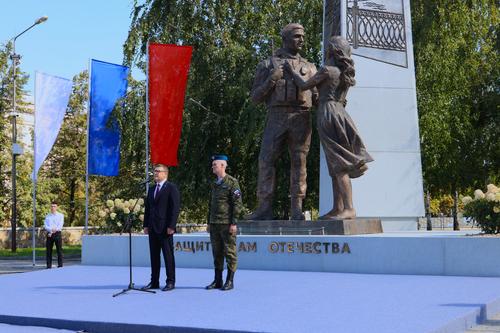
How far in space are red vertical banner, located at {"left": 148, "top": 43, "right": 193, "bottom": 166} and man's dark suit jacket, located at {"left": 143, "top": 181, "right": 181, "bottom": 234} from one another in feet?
33.2

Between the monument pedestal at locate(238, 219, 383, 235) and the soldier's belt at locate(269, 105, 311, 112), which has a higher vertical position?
the soldier's belt at locate(269, 105, 311, 112)

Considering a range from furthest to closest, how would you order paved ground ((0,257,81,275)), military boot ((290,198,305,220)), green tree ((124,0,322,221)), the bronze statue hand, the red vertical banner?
green tree ((124,0,322,221))
the red vertical banner
paved ground ((0,257,81,275))
military boot ((290,198,305,220))
the bronze statue hand

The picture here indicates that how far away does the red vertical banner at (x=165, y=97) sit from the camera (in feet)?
65.2

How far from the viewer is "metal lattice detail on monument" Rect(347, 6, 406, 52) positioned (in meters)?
16.6

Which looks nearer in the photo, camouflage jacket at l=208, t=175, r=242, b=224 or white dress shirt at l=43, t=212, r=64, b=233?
camouflage jacket at l=208, t=175, r=242, b=224

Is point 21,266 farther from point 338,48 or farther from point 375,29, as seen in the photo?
point 338,48

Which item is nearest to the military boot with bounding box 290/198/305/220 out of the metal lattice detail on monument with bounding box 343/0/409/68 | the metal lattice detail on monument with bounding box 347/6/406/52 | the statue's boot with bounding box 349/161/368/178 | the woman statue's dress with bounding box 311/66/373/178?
the woman statue's dress with bounding box 311/66/373/178

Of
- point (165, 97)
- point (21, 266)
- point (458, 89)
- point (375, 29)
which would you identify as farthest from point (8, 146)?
point (375, 29)

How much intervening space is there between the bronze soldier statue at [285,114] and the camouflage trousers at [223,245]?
3732 mm

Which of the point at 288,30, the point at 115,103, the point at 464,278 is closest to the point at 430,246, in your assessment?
the point at 464,278

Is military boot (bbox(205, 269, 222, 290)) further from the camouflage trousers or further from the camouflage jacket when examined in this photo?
the camouflage jacket

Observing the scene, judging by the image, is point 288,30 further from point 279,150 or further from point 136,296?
point 136,296

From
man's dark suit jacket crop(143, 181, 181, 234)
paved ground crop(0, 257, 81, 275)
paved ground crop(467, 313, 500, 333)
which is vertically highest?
man's dark suit jacket crop(143, 181, 181, 234)

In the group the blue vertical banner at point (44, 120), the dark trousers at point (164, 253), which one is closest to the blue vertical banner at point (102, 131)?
the blue vertical banner at point (44, 120)
